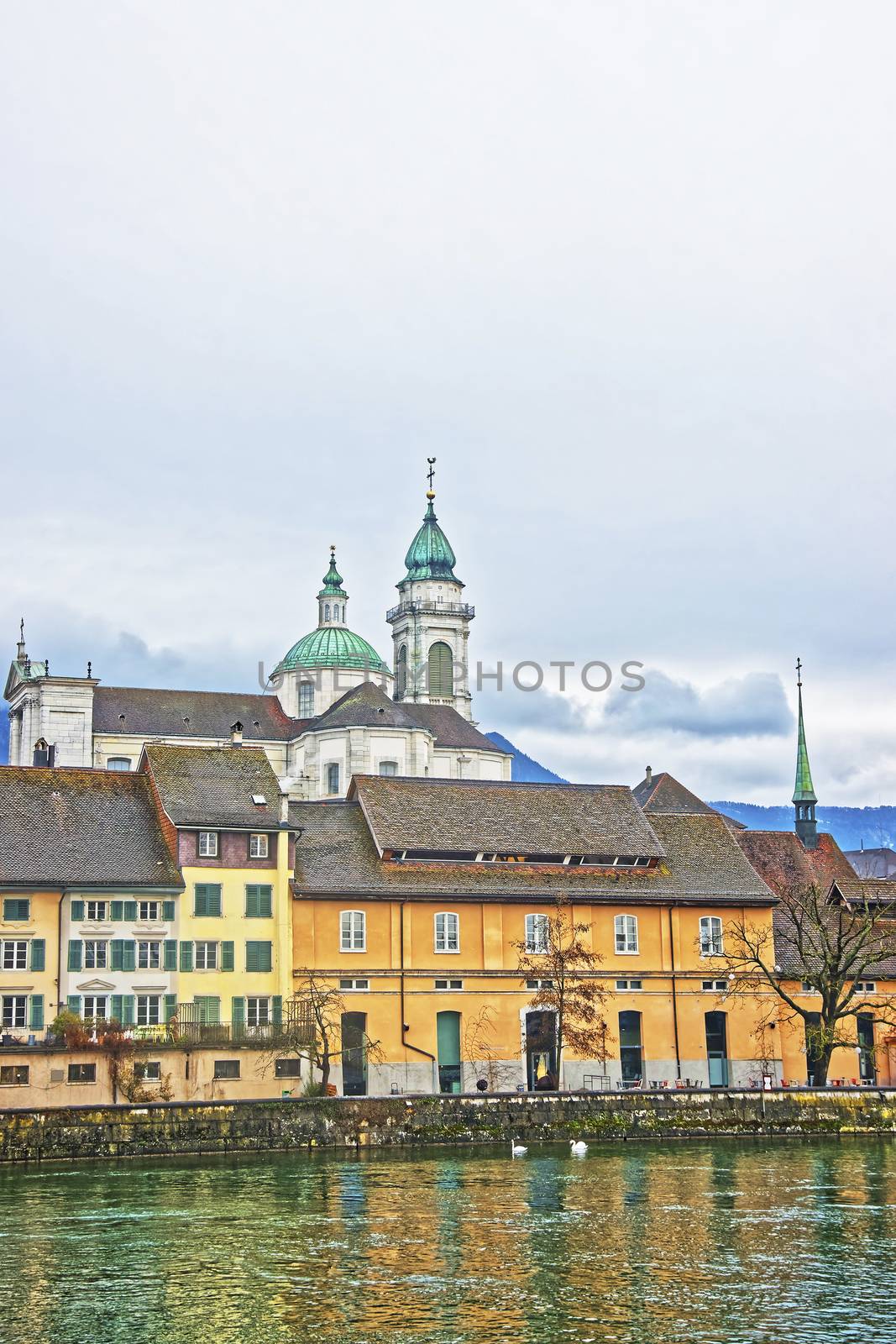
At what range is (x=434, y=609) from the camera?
534 feet

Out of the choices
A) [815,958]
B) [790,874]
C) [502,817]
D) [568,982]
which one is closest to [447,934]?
[568,982]

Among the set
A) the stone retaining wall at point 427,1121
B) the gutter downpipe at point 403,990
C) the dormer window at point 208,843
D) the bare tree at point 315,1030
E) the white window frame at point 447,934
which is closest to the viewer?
the stone retaining wall at point 427,1121

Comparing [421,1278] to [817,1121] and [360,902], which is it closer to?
[817,1121]

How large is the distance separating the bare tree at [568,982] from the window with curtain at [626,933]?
4.61 feet

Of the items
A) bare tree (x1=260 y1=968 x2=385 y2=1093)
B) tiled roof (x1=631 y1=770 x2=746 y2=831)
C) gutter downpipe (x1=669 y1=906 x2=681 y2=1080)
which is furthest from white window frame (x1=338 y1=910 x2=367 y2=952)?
tiled roof (x1=631 y1=770 x2=746 y2=831)

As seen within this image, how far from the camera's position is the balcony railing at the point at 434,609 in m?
162

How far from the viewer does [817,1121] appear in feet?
194

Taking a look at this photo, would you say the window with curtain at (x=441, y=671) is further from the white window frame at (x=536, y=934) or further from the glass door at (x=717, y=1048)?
the white window frame at (x=536, y=934)

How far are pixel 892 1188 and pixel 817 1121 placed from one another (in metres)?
13.9

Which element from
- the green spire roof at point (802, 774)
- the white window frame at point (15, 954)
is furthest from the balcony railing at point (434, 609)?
the white window frame at point (15, 954)

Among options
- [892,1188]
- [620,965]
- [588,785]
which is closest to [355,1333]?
[892,1188]

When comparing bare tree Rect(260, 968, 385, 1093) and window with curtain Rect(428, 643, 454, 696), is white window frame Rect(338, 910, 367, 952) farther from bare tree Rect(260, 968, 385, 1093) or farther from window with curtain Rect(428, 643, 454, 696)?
window with curtain Rect(428, 643, 454, 696)

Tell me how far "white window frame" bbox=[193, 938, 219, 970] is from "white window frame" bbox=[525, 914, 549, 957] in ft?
41.0

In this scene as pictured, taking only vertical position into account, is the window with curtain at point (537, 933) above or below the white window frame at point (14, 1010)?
above
